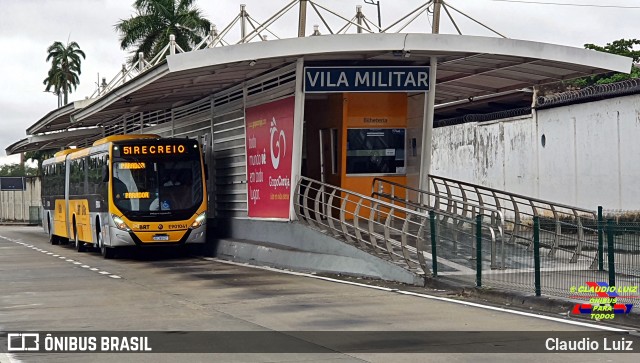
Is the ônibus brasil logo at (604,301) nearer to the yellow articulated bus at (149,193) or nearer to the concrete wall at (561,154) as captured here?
Answer: the concrete wall at (561,154)

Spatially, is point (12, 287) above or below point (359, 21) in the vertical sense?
below

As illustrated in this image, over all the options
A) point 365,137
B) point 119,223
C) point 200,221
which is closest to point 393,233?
point 365,137

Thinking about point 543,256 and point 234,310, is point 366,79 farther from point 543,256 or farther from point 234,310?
point 234,310

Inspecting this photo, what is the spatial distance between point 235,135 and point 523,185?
9457 mm

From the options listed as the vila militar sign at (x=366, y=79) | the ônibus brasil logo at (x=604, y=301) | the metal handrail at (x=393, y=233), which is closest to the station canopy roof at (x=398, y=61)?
the vila militar sign at (x=366, y=79)

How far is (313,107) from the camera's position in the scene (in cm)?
2734

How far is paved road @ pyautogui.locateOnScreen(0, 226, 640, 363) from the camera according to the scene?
11188 mm

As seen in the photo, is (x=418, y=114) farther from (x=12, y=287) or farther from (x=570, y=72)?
(x=12, y=287)

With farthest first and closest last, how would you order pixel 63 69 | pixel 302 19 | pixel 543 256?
1. pixel 63 69
2. pixel 302 19
3. pixel 543 256

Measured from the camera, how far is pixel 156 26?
64.0 meters

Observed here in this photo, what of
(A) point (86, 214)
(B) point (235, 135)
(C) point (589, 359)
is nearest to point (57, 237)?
(A) point (86, 214)

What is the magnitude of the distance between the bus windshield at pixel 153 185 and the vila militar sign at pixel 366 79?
6049mm

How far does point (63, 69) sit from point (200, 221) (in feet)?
278

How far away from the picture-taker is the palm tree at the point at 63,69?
356ft
